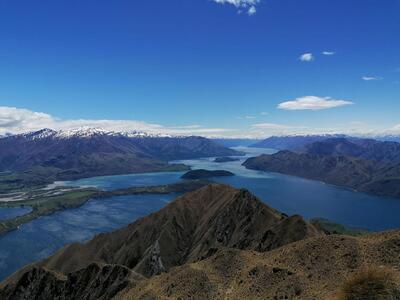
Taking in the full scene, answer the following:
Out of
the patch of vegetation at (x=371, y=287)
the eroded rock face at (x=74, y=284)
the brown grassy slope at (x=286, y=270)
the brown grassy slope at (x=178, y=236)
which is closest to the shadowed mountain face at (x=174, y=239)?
the brown grassy slope at (x=178, y=236)

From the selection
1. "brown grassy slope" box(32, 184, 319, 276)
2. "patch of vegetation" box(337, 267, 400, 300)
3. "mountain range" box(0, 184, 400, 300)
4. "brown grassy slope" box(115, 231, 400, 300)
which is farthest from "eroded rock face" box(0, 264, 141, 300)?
"patch of vegetation" box(337, 267, 400, 300)

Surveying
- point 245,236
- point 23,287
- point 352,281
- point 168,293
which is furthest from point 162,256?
point 352,281

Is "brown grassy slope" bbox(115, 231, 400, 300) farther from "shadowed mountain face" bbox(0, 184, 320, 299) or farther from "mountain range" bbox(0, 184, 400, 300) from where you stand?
"shadowed mountain face" bbox(0, 184, 320, 299)

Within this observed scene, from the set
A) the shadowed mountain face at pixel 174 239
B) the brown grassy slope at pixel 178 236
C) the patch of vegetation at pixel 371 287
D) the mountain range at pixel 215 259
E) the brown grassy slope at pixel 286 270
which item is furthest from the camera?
the brown grassy slope at pixel 178 236

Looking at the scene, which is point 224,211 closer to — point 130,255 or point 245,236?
point 245,236

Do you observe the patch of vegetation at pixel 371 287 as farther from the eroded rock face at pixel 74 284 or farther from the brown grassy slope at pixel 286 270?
the eroded rock face at pixel 74 284

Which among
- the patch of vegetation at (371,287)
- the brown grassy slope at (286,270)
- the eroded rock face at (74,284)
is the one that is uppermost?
the patch of vegetation at (371,287)
